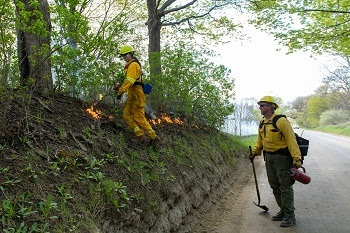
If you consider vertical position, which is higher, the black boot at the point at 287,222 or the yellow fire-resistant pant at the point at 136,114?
the yellow fire-resistant pant at the point at 136,114

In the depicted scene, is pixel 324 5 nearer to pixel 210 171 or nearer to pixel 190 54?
pixel 190 54

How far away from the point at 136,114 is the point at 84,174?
7.84 ft

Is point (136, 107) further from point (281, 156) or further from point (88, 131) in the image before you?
point (281, 156)

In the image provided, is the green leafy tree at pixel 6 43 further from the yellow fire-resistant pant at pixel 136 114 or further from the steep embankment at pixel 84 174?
the yellow fire-resistant pant at pixel 136 114

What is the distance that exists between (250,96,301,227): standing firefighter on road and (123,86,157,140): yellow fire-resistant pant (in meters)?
2.22

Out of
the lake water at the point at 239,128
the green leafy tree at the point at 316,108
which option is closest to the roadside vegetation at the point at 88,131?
the lake water at the point at 239,128

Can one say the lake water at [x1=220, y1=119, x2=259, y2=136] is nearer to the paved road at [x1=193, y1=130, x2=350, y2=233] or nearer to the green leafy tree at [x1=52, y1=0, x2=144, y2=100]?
the paved road at [x1=193, y1=130, x2=350, y2=233]

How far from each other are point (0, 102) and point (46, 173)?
1.38 metres

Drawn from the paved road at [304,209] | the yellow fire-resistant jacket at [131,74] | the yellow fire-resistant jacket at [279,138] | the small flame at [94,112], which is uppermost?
the yellow fire-resistant jacket at [131,74]

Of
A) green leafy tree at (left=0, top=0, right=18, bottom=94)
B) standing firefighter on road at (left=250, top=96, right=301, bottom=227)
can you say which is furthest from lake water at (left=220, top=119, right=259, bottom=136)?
green leafy tree at (left=0, top=0, right=18, bottom=94)

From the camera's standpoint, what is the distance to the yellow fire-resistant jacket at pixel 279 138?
5.52m

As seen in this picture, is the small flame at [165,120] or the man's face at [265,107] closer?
the man's face at [265,107]

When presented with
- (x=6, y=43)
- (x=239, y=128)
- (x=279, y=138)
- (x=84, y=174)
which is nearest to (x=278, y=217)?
(x=279, y=138)

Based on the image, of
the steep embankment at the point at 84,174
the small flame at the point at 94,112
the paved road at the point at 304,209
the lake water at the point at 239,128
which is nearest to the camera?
the steep embankment at the point at 84,174
